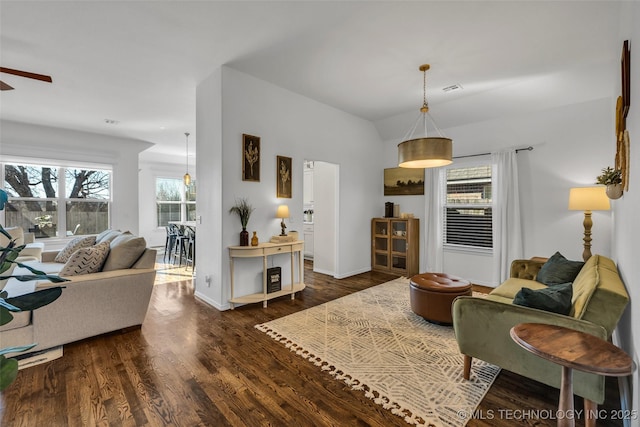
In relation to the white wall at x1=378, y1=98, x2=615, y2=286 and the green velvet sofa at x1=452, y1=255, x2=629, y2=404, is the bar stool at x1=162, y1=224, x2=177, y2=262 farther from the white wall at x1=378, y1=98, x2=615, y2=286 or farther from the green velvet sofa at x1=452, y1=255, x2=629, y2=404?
the white wall at x1=378, y1=98, x2=615, y2=286

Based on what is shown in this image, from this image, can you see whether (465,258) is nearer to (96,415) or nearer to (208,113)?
(208,113)

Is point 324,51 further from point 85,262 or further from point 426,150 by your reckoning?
point 85,262

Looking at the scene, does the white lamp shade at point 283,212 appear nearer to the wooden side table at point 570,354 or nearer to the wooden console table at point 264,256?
the wooden console table at point 264,256

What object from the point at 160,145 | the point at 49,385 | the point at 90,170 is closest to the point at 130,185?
the point at 90,170

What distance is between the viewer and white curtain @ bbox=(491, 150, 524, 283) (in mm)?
4402

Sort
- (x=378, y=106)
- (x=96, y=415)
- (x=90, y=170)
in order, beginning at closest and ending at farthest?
(x=96, y=415) → (x=378, y=106) → (x=90, y=170)

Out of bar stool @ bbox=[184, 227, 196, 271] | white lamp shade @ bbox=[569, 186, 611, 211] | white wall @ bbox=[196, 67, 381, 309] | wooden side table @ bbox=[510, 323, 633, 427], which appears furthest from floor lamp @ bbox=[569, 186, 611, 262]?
bar stool @ bbox=[184, 227, 196, 271]

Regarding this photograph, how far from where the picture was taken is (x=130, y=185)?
265 inches

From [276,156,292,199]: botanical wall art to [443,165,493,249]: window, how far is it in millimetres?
3021

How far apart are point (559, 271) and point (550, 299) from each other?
1.46m

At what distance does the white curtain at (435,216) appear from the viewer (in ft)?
17.2

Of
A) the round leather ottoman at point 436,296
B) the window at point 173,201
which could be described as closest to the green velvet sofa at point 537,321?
the round leather ottoman at point 436,296

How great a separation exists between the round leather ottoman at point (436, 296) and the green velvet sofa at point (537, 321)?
35.2 inches

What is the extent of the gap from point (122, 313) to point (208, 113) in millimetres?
2596
